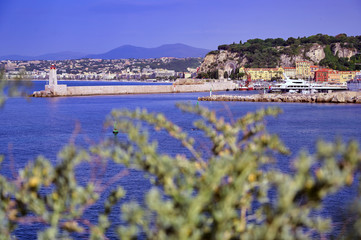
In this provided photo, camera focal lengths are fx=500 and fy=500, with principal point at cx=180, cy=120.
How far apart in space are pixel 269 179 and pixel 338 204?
841 centimetres

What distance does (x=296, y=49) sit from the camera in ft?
406

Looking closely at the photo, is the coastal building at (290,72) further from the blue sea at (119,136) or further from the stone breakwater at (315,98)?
the blue sea at (119,136)

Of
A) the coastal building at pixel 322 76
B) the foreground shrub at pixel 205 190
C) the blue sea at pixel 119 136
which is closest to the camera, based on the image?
the foreground shrub at pixel 205 190

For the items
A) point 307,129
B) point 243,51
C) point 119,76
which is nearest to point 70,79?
point 119,76

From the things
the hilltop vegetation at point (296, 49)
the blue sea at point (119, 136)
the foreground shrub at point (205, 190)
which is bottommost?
the blue sea at point (119, 136)

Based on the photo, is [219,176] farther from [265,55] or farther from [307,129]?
[265,55]

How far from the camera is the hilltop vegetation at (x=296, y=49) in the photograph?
116 meters

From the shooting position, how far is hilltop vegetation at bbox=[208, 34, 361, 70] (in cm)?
11605

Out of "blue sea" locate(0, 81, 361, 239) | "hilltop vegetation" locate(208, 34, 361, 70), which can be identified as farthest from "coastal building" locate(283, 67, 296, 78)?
"blue sea" locate(0, 81, 361, 239)

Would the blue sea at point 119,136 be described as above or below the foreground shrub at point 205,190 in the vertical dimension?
below

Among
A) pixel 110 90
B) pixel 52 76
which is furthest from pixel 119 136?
pixel 110 90

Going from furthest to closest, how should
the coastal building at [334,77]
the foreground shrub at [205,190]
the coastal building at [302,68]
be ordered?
the coastal building at [302,68] → the coastal building at [334,77] → the foreground shrub at [205,190]

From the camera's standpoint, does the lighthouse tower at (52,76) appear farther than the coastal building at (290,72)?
No

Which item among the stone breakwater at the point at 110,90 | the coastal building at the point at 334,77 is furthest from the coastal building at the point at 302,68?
the stone breakwater at the point at 110,90
